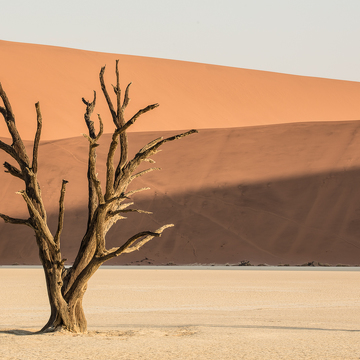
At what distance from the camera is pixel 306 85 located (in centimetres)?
8644

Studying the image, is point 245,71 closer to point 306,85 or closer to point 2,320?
point 306,85

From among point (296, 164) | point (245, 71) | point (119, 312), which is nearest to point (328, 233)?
point (296, 164)

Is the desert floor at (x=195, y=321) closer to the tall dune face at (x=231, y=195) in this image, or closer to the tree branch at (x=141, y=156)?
the tree branch at (x=141, y=156)

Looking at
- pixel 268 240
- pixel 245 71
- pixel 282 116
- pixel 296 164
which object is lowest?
pixel 268 240

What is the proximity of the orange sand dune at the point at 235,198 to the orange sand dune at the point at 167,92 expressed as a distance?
59.9 ft

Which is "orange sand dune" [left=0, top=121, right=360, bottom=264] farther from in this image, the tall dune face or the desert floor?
the desert floor

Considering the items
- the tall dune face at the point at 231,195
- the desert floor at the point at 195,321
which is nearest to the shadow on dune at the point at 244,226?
the tall dune face at the point at 231,195

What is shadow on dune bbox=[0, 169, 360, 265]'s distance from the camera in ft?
111

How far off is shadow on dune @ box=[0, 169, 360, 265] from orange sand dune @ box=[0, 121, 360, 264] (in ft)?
0.17

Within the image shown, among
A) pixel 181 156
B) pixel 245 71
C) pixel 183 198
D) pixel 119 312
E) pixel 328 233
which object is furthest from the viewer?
pixel 245 71

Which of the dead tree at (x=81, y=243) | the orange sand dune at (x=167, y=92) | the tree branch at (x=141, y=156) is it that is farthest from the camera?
the orange sand dune at (x=167, y=92)

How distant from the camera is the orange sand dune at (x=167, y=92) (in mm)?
65312

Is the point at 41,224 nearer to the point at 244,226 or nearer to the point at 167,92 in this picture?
the point at 244,226

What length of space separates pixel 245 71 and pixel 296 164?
4727 cm
